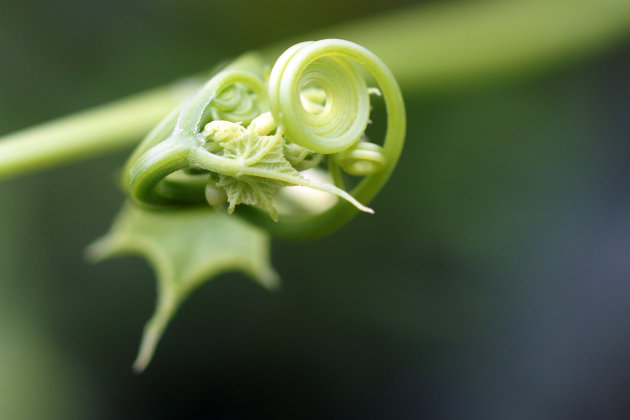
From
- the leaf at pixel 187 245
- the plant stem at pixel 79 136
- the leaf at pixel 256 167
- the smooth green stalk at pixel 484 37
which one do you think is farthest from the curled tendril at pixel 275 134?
the smooth green stalk at pixel 484 37

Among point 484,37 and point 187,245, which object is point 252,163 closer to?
point 187,245

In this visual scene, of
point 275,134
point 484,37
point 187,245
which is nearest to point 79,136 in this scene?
point 187,245

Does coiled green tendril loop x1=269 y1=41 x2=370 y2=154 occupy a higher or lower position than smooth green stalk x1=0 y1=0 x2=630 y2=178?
lower

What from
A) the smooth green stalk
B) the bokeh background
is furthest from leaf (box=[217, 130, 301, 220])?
the bokeh background

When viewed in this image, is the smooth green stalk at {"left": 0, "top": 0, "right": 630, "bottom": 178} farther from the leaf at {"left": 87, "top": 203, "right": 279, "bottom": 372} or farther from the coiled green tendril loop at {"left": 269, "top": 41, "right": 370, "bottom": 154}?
the coiled green tendril loop at {"left": 269, "top": 41, "right": 370, "bottom": 154}

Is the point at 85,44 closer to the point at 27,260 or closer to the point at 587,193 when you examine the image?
the point at 27,260

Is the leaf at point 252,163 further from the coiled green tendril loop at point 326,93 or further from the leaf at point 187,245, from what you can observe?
the leaf at point 187,245
